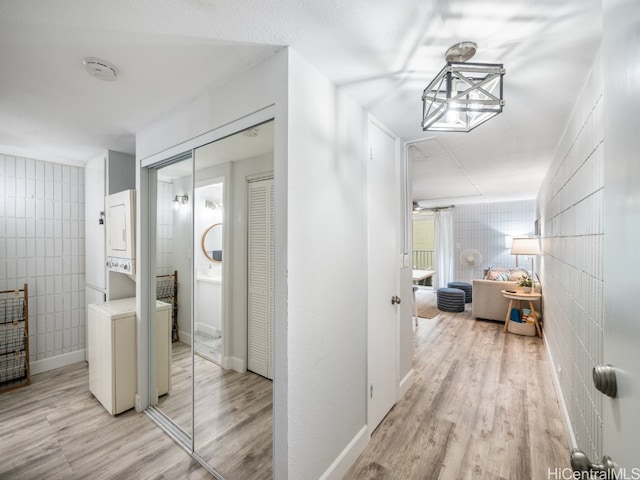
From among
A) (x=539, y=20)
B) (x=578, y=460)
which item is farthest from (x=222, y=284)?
(x=539, y=20)

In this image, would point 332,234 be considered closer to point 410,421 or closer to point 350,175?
point 350,175

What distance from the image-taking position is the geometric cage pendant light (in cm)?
108

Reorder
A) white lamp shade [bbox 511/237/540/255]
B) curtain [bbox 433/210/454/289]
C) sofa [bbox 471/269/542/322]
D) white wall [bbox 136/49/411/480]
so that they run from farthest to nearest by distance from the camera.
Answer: curtain [bbox 433/210/454/289]
sofa [bbox 471/269/542/322]
white lamp shade [bbox 511/237/540/255]
white wall [bbox 136/49/411/480]

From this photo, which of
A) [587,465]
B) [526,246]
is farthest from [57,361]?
[526,246]

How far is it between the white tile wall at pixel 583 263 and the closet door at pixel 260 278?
1673 mm

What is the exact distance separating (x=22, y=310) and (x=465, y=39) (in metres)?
4.38

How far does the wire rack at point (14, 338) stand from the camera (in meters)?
2.71

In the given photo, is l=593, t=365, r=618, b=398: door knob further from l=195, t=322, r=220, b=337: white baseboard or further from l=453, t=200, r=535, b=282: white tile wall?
l=453, t=200, r=535, b=282: white tile wall

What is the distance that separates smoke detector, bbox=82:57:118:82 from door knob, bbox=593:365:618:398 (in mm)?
2301

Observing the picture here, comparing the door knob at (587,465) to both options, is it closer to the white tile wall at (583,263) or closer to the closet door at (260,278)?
the white tile wall at (583,263)

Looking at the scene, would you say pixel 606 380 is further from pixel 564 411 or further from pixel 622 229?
pixel 564 411

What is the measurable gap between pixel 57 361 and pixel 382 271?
12.0 feet

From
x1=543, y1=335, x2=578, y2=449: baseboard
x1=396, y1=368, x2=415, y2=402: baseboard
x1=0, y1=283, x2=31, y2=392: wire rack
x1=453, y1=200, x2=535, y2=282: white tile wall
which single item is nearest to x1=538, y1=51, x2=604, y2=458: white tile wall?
x1=543, y1=335, x2=578, y2=449: baseboard

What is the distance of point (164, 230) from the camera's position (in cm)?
221
